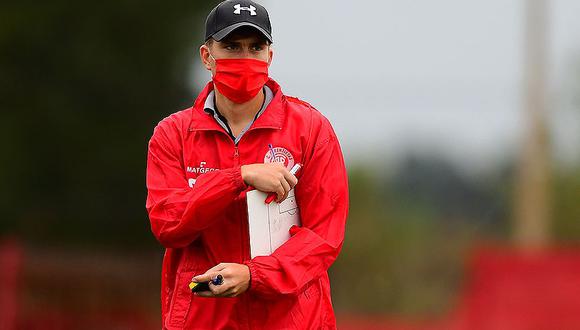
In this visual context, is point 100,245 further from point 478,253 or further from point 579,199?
point 579,199

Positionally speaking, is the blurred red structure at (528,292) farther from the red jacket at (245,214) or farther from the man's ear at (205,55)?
the man's ear at (205,55)

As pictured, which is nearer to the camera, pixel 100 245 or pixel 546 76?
pixel 546 76

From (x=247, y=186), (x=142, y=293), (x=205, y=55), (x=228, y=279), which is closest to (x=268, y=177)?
(x=247, y=186)

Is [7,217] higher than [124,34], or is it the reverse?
[124,34]

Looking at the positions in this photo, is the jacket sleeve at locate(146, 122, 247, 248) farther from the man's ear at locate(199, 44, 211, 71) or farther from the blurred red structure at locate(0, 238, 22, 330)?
the blurred red structure at locate(0, 238, 22, 330)

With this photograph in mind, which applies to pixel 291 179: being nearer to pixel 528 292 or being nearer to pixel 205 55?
pixel 205 55

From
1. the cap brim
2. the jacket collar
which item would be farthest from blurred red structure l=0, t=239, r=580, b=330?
the cap brim

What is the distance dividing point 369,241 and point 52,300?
11691mm

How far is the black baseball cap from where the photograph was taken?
202 inches

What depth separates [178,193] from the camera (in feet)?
16.9

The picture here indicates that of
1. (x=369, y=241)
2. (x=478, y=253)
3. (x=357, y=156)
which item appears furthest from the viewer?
(x=357, y=156)

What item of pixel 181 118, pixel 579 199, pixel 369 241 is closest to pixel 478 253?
pixel 181 118

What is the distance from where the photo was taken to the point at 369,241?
28359 millimetres

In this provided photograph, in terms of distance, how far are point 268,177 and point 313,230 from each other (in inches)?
15.2
